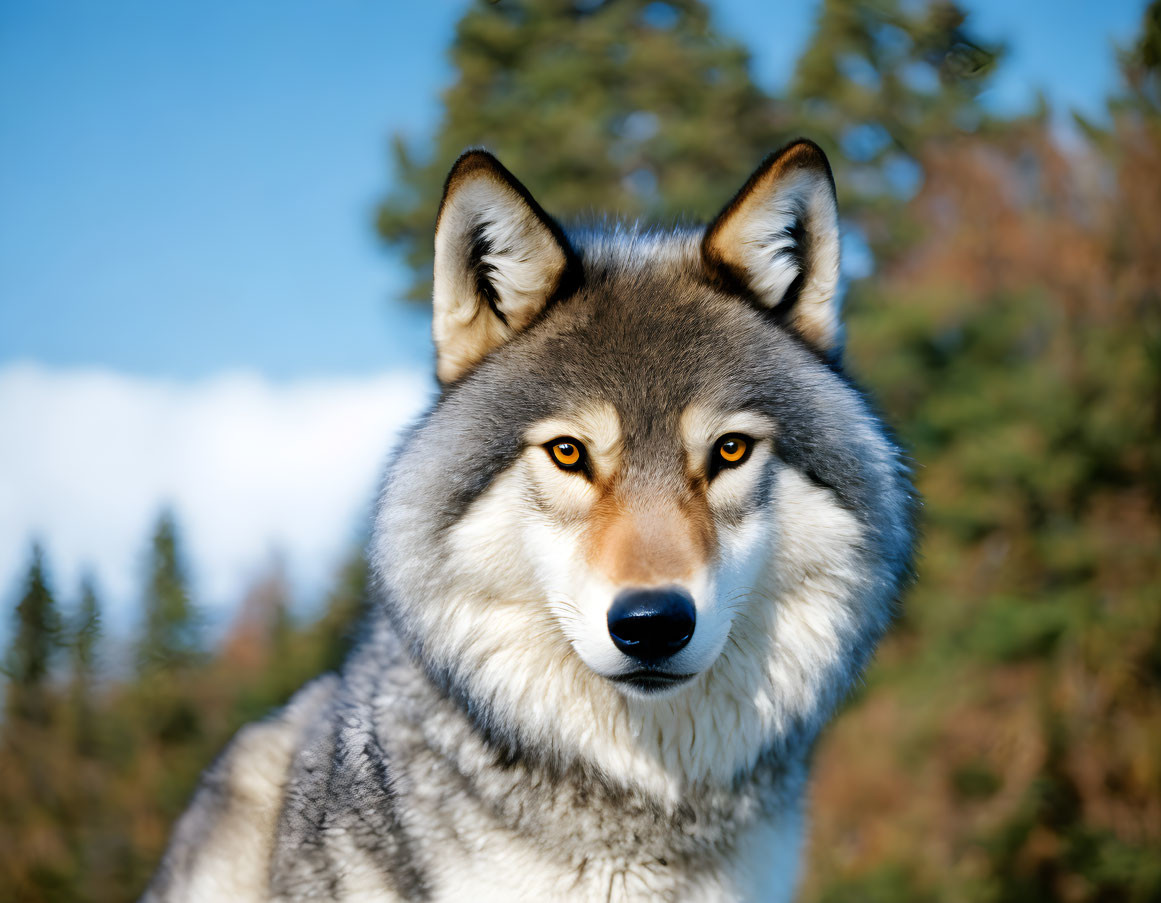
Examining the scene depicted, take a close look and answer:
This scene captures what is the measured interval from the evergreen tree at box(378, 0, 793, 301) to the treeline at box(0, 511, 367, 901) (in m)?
7.47

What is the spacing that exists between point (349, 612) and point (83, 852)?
4916 millimetres

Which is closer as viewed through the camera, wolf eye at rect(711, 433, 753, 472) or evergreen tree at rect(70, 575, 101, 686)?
wolf eye at rect(711, 433, 753, 472)

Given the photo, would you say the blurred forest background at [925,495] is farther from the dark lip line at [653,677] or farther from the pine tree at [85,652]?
the dark lip line at [653,677]

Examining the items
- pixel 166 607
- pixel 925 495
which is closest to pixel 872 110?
pixel 925 495

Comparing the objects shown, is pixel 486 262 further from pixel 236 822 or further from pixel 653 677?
pixel 236 822

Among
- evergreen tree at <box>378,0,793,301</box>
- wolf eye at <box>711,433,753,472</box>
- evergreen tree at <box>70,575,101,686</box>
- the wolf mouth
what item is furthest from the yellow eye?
evergreen tree at <box>378,0,793,301</box>

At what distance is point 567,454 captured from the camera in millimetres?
2727

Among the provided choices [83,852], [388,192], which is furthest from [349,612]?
[388,192]

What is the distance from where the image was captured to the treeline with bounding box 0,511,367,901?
35.1ft

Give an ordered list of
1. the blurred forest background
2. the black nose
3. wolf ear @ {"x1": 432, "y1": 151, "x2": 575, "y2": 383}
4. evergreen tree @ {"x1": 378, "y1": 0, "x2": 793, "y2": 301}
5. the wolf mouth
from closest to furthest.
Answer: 1. the black nose
2. the wolf mouth
3. wolf ear @ {"x1": 432, "y1": 151, "x2": 575, "y2": 383}
4. the blurred forest background
5. evergreen tree @ {"x1": 378, "y1": 0, "x2": 793, "y2": 301}

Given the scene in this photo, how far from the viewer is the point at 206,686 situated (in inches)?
642

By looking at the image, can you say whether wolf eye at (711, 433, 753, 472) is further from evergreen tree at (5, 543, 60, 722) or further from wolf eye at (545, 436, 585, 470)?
evergreen tree at (5, 543, 60, 722)

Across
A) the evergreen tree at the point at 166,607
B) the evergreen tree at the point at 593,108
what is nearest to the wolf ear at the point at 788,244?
the evergreen tree at the point at 166,607

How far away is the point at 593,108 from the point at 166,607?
1204cm
